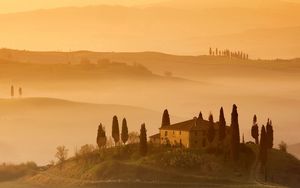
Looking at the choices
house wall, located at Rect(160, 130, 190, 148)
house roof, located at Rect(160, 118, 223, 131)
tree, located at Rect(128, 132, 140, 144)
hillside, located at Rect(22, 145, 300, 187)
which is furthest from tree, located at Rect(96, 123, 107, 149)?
house roof, located at Rect(160, 118, 223, 131)

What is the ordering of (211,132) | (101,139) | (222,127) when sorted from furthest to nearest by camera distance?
(101,139) → (211,132) → (222,127)

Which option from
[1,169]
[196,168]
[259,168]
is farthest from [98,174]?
[1,169]

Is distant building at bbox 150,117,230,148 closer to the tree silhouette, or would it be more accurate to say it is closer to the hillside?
the hillside

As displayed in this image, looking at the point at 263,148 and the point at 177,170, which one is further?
the point at 263,148

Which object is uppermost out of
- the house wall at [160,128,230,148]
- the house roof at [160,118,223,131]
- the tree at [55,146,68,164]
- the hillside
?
the house roof at [160,118,223,131]

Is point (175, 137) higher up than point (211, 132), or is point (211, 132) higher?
point (211, 132)

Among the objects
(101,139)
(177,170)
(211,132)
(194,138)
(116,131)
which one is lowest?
(177,170)

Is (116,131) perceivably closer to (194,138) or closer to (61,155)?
(194,138)

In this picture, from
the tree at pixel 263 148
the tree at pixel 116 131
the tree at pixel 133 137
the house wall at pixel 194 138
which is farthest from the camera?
the tree at pixel 133 137

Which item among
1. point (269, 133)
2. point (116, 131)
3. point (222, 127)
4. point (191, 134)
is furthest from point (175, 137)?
point (269, 133)

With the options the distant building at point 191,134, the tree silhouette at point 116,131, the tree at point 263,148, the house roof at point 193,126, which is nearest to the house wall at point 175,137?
the distant building at point 191,134

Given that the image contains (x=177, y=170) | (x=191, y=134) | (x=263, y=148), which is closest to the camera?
(x=177, y=170)

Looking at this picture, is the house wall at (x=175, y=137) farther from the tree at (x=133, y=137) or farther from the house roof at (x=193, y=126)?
the tree at (x=133, y=137)

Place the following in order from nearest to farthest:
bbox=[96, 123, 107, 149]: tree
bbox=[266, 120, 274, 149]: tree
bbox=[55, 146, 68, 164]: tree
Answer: bbox=[266, 120, 274, 149]: tree, bbox=[96, 123, 107, 149]: tree, bbox=[55, 146, 68, 164]: tree
